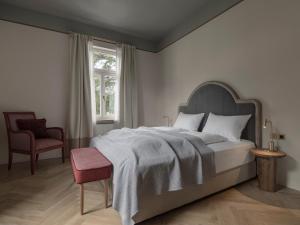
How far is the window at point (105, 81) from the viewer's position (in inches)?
169

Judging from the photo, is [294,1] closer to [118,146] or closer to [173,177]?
[173,177]

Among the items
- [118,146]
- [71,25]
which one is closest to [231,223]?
[118,146]

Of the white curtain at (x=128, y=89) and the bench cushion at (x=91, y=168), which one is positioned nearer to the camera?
the bench cushion at (x=91, y=168)

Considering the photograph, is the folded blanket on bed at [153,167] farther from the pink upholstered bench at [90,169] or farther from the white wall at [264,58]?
the white wall at [264,58]

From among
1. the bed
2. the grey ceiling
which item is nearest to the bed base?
the bed

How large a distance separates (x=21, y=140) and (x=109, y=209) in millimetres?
2037

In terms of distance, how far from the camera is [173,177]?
68.4 inches

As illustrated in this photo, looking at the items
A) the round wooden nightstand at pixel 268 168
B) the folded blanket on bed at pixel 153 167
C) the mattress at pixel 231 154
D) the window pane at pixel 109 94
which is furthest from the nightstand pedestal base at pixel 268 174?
the window pane at pixel 109 94

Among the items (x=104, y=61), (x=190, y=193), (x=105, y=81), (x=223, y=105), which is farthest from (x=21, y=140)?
(x=223, y=105)

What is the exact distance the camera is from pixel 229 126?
2688 millimetres

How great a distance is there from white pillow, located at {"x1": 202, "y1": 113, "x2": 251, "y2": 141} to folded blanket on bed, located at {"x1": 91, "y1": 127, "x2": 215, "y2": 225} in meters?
0.70

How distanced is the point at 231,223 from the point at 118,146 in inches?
52.6

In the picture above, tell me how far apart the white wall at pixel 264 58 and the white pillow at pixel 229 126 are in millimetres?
355

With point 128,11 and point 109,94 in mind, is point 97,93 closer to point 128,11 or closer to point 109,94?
point 109,94
